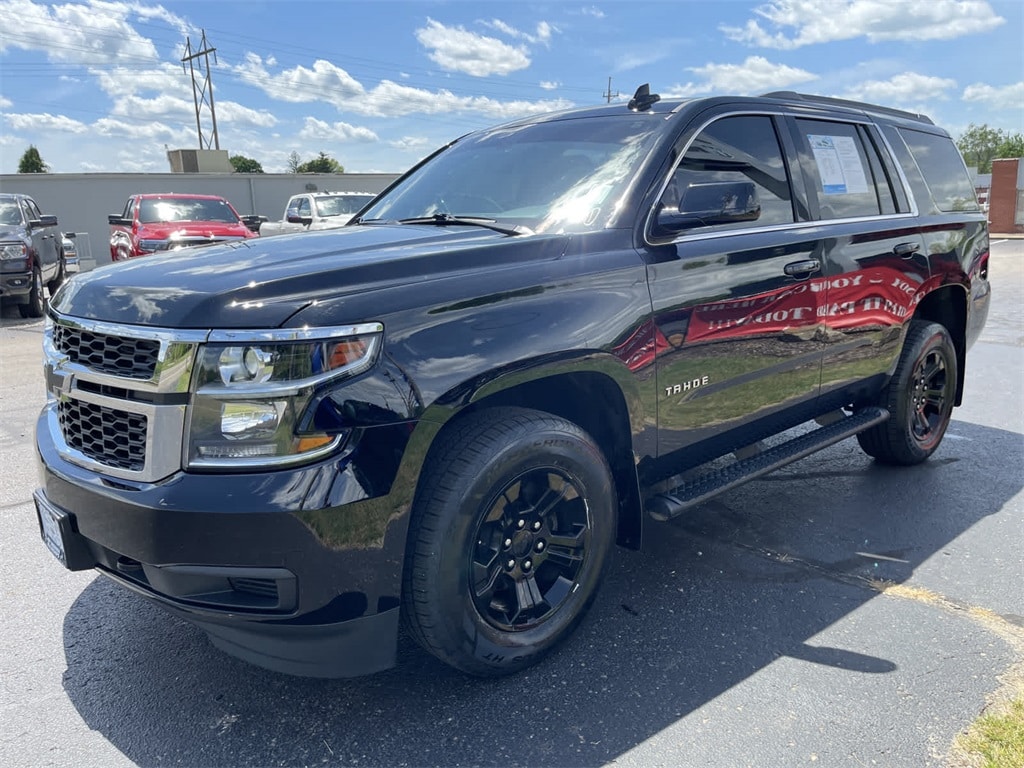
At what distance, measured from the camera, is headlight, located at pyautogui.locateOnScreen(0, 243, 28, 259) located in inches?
420

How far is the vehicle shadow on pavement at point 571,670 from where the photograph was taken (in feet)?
8.07

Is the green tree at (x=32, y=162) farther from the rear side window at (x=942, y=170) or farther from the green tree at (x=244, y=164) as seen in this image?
the rear side window at (x=942, y=170)

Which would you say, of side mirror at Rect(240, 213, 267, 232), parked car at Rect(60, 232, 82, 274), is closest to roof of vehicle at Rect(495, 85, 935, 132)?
side mirror at Rect(240, 213, 267, 232)

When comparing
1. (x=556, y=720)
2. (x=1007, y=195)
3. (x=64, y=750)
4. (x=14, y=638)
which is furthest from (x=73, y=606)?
(x=1007, y=195)

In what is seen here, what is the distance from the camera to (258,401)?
2164 mm

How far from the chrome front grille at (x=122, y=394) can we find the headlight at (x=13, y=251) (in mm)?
9608

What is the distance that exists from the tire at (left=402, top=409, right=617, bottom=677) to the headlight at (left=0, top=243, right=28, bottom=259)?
34.7 feet

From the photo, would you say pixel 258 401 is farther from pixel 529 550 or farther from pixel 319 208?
pixel 319 208

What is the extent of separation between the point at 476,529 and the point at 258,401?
0.77 m

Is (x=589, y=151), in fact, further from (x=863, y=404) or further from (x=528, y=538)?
(x=863, y=404)

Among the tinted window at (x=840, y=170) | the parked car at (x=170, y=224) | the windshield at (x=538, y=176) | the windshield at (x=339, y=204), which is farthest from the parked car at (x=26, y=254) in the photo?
the tinted window at (x=840, y=170)

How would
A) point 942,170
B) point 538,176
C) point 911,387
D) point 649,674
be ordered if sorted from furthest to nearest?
point 942,170 → point 911,387 → point 538,176 → point 649,674

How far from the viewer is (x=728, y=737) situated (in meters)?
2.49

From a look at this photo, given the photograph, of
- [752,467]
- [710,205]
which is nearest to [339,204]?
[752,467]
